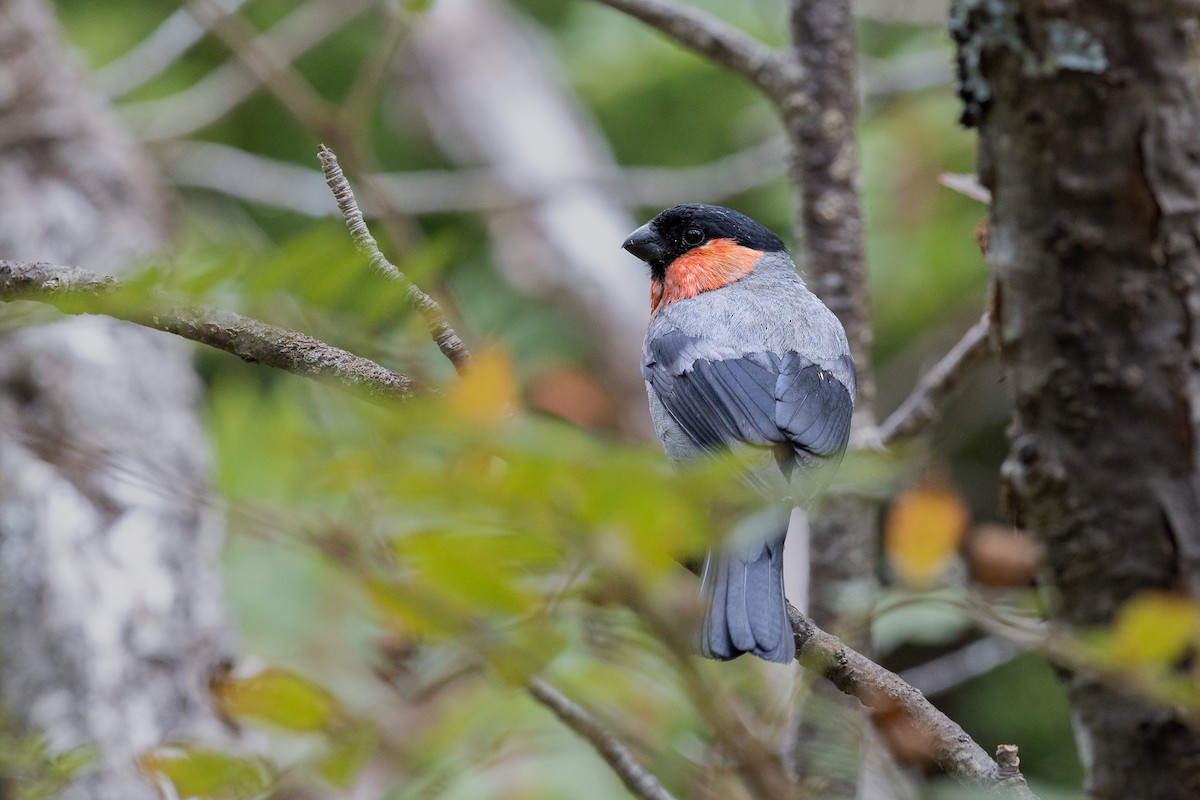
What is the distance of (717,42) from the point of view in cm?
345

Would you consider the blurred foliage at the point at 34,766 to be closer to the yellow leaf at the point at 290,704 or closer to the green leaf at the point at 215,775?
the green leaf at the point at 215,775

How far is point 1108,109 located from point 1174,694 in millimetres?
598

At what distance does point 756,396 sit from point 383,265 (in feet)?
5.32

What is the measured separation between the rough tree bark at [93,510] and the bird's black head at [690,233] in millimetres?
1753

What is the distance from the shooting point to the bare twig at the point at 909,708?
168 centimetres

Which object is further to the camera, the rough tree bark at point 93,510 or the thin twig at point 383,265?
the rough tree bark at point 93,510

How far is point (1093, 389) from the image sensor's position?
1.29 meters

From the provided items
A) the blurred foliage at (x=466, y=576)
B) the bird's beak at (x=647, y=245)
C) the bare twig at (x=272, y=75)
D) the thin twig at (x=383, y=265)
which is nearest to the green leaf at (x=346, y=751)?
the blurred foliage at (x=466, y=576)

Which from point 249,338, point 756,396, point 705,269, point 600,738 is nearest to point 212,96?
point 705,269

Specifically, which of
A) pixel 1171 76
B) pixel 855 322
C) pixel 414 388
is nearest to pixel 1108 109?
pixel 1171 76

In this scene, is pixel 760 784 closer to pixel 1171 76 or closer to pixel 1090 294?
pixel 1090 294

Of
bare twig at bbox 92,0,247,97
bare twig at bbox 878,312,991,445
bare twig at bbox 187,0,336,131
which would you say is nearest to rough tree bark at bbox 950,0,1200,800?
bare twig at bbox 878,312,991,445

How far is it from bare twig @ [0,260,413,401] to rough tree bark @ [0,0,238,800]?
1122mm

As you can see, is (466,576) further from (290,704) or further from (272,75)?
(272,75)
